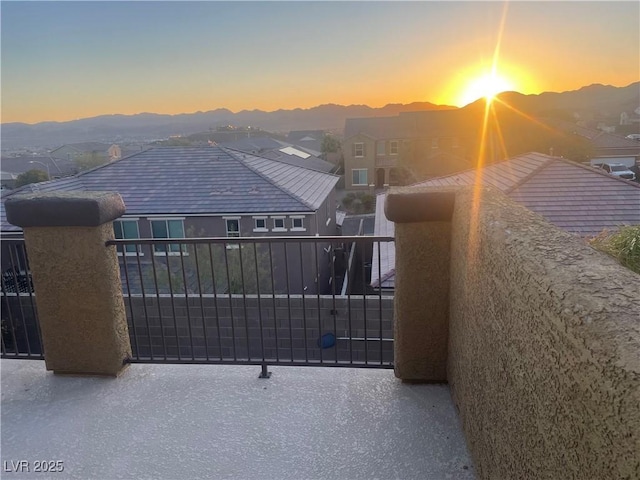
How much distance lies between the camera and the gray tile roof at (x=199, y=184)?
14922mm

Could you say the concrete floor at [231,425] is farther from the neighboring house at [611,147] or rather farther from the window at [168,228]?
the window at [168,228]

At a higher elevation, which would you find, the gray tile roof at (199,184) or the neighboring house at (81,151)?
the neighboring house at (81,151)

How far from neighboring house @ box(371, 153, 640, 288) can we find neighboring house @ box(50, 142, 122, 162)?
792 inches

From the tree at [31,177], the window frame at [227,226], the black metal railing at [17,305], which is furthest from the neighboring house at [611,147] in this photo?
the tree at [31,177]

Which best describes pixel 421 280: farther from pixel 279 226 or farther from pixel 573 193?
pixel 279 226

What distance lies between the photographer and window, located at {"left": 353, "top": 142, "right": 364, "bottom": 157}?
33969 millimetres

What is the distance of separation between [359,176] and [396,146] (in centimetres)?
369

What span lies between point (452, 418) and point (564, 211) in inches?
332

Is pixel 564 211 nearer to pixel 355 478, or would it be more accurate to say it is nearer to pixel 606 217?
pixel 606 217

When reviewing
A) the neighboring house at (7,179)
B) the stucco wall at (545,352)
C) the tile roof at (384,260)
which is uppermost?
the stucco wall at (545,352)

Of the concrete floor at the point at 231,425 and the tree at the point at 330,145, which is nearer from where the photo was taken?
the concrete floor at the point at 231,425

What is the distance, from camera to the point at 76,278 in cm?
295

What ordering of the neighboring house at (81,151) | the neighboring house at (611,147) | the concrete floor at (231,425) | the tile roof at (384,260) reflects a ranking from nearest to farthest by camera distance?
the concrete floor at (231,425)
the tile roof at (384,260)
the neighboring house at (611,147)
the neighboring house at (81,151)

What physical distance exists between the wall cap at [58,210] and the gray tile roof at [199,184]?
A: 38.2ft
